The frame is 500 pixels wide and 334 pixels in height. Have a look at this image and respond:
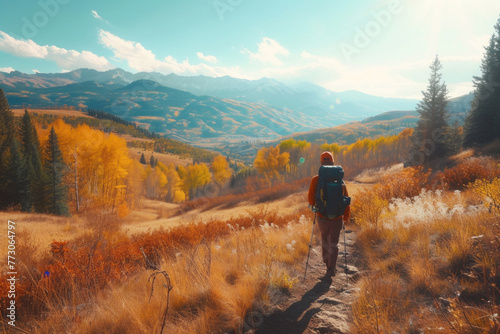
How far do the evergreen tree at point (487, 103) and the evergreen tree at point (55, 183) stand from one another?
52871 millimetres

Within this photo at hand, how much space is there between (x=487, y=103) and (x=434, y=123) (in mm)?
5402

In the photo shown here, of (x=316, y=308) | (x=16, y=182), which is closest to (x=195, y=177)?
(x=16, y=182)

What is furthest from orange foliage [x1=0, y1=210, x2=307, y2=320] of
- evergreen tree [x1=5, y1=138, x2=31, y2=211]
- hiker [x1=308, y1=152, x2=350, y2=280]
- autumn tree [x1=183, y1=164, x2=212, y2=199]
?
autumn tree [x1=183, y1=164, x2=212, y2=199]

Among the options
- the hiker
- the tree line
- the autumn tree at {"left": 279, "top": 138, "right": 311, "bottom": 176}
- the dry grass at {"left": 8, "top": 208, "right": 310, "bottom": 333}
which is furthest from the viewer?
the autumn tree at {"left": 279, "top": 138, "right": 311, "bottom": 176}

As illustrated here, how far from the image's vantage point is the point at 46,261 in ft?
21.8

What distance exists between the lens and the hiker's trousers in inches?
182

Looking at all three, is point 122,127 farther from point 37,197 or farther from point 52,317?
point 52,317

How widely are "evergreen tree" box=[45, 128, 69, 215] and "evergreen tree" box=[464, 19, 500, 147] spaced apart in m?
52.9

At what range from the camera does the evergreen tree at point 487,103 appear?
24078 mm

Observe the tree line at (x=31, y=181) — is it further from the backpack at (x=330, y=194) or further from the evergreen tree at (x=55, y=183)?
the backpack at (x=330, y=194)

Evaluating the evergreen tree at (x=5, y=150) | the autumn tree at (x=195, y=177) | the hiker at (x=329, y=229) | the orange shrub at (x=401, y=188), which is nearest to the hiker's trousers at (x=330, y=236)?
the hiker at (x=329, y=229)

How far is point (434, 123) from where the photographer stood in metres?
29.5

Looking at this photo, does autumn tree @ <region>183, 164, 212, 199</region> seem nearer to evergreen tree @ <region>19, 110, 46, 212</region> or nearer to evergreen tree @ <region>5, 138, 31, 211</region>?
evergreen tree @ <region>19, 110, 46, 212</region>

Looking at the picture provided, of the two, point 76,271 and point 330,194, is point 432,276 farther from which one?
point 76,271
